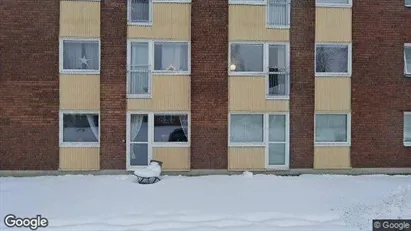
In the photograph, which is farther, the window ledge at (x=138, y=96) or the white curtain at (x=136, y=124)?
the white curtain at (x=136, y=124)

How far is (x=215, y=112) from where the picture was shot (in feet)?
42.1

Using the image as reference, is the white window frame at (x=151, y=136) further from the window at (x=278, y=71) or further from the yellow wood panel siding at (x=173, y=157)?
the window at (x=278, y=71)

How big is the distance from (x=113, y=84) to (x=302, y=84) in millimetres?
6055

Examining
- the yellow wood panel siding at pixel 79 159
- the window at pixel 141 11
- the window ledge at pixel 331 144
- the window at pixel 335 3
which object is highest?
the window at pixel 335 3

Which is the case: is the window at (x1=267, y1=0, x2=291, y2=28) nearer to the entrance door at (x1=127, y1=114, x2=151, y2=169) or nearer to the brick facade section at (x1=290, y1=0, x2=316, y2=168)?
the brick facade section at (x1=290, y1=0, x2=316, y2=168)

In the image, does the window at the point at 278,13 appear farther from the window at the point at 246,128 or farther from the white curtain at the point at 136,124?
the white curtain at the point at 136,124

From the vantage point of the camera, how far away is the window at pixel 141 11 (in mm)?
12727

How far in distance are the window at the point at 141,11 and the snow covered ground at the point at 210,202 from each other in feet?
16.3

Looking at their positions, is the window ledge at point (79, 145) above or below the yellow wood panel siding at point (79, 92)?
below

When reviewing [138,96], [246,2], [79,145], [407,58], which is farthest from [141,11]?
[407,58]

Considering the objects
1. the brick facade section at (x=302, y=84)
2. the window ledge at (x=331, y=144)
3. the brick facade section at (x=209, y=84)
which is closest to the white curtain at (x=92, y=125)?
the brick facade section at (x=209, y=84)

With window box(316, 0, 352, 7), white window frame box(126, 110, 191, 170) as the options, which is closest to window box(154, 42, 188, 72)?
white window frame box(126, 110, 191, 170)

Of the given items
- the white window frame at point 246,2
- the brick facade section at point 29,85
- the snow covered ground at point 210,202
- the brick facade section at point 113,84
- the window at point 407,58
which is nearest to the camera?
the snow covered ground at point 210,202

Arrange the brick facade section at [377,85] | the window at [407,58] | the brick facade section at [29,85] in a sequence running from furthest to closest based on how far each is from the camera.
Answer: the window at [407,58] < the brick facade section at [377,85] < the brick facade section at [29,85]
